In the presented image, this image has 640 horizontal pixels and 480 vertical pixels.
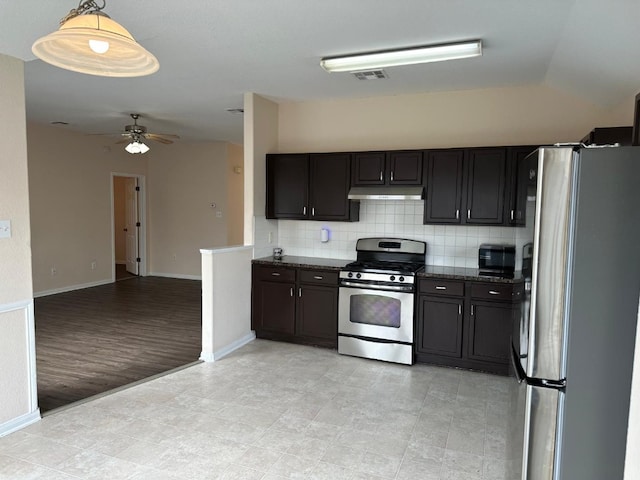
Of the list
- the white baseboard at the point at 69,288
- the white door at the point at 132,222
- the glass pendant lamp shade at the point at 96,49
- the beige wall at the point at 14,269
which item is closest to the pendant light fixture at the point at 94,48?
the glass pendant lamp shade at the point at 96,49

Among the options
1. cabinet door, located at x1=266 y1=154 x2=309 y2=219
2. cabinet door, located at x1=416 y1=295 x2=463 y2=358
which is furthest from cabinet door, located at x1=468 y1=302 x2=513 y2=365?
cabinet door, located at x1=266 y1=154 x2=309 y2=219

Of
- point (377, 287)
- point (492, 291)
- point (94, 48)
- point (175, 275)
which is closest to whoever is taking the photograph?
point (94, 48)

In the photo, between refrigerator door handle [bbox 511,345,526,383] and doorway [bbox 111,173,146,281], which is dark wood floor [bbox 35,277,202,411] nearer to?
doorway [bbox 111,173,146,281]

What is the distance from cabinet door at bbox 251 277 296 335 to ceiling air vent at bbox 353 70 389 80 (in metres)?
2.21

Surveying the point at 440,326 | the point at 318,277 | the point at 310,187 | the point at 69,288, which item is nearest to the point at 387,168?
the point at 310,187

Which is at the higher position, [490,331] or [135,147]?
[135,147]

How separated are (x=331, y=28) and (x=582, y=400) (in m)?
2.60

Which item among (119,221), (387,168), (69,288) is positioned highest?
(387,168)

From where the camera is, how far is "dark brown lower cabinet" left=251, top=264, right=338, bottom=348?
14.8 feet

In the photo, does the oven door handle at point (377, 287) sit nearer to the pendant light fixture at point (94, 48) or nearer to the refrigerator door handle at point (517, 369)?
the refrigerator door handle at point (517, 369)

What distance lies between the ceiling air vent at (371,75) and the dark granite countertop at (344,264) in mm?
1867

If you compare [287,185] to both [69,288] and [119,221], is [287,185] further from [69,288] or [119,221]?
[119,221]

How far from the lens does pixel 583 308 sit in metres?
1.73

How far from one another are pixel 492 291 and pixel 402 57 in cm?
216
